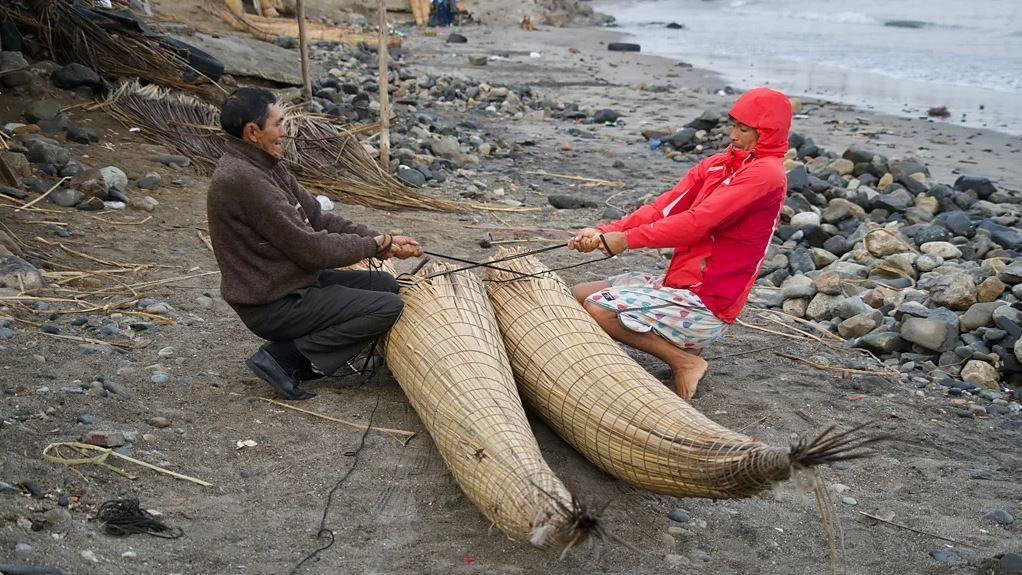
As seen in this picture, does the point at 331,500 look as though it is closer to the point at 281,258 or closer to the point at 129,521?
the point at 129,521

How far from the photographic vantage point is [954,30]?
20781 millimetres

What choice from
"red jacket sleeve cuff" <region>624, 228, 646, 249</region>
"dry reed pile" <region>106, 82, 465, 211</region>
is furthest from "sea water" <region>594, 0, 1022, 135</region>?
"red jacket sleeve cuff" <region>624, 228, 646, 249</region>

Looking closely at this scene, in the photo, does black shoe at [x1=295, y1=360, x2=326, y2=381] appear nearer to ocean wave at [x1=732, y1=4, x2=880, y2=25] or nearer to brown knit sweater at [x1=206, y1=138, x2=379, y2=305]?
brown knit sweater at [x1=206, y1=138, x2=379, y2=305]

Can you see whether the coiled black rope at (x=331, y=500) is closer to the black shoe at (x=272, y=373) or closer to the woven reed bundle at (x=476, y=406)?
the woven reed bundle at (x=476, y=406)

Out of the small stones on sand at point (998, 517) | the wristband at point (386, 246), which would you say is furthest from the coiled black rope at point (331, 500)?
the small stones on sand at point (998, 517)

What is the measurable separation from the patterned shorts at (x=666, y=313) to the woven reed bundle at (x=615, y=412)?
0.89 ft

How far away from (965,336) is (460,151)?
16.5ft

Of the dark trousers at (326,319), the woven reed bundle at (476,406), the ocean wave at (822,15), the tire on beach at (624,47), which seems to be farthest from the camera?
the ocean wave at (822,15)

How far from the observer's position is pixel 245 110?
344cm

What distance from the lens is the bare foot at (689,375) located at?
13.3 feet

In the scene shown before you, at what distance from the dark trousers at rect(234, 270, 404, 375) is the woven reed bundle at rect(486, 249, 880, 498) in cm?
54

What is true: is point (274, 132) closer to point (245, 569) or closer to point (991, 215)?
point (245, 569)

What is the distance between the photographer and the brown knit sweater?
3461 millimetres

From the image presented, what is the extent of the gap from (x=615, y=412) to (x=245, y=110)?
5.78ft
